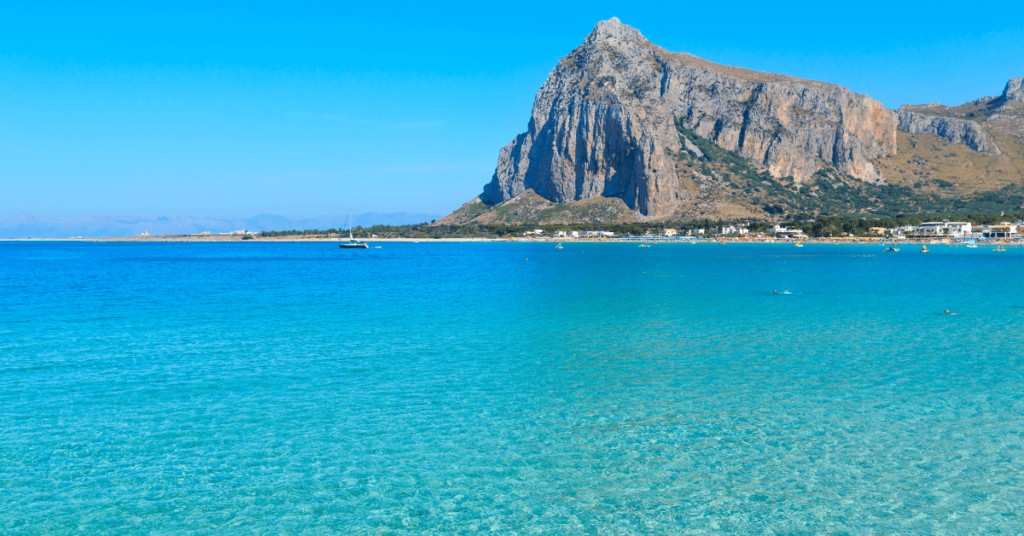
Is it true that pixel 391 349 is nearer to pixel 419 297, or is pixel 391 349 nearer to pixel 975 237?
pixel 419 297

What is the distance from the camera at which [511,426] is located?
1362cm

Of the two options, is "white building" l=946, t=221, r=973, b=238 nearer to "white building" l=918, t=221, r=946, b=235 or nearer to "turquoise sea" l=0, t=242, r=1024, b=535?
"white building" l=918, t=221, r=946, b=235

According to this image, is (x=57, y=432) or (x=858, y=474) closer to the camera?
(x=858, y=474)

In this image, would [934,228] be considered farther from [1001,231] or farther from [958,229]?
[1001,231]

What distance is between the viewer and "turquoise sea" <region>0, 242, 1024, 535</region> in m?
9.65

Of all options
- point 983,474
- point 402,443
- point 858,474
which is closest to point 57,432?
point 402,443

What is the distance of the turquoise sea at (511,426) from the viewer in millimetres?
9648

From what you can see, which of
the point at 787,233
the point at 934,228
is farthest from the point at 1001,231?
the point at 787,233

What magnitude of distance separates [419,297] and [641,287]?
627 inches

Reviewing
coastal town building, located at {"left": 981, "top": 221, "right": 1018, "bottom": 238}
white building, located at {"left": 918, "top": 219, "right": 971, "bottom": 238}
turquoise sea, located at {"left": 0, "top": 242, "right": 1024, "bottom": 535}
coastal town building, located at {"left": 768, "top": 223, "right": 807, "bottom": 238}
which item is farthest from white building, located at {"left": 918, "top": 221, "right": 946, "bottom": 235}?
turquoise sea, located at {"left": 0, "top": 242, "right": 1024, "bottom": 535}

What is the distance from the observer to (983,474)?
1093 cm

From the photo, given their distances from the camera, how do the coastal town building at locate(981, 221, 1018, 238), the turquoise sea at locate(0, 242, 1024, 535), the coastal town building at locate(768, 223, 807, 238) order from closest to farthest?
the turquoise sea at locate(0, 242, 1024, 535)
the coastal town building at locate(981, 221, 1018, 238)
the coastal town building at locate(768, 223, 807, 238)

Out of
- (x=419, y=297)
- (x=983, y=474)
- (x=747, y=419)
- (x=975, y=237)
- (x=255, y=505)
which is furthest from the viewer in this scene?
(x=975, y=237)

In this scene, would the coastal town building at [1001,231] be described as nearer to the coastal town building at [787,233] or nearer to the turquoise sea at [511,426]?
the coastal town building at [787,233]
